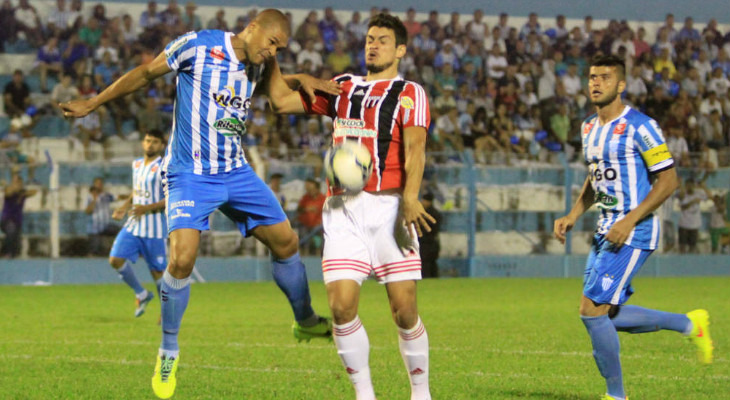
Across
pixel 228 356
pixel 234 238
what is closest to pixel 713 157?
pixel 234 238

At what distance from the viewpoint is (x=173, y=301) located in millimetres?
6641

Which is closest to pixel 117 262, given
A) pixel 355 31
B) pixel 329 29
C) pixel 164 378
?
pixel 164 378

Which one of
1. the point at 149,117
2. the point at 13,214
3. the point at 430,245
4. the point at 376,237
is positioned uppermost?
the point at 149,117

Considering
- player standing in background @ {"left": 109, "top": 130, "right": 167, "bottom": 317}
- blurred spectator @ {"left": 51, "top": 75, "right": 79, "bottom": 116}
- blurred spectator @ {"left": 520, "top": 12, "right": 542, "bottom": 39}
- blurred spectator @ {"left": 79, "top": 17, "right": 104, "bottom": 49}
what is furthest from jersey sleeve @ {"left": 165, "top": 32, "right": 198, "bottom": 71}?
blurred spectator @ {"left": 520, "top": 12, "right": 542, "bottom": 39}

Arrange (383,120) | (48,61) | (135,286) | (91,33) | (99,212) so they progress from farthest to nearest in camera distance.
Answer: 1. (91,33)
2. (48,61)
3. (99,212)
4. (135,286)
5. (383,120)

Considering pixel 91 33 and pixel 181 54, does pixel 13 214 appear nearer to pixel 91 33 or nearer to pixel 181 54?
pixel 91 33

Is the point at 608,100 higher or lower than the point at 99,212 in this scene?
higher

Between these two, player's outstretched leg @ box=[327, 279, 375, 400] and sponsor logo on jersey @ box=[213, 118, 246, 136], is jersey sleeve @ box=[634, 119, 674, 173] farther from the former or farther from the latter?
sponsor logo on jersey @ box=[213, 118, 246, 136]

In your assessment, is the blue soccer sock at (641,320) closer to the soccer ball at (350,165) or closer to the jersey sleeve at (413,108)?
the jersey sleeve at (413,108)

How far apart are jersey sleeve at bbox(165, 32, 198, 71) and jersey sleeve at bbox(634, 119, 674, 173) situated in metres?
Result: 2.76

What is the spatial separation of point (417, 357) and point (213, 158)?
73.7 inches

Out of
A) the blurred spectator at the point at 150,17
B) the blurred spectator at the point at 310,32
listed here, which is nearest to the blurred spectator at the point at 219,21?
the blurred spectator at the point at 150,17

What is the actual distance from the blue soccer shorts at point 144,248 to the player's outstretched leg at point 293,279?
636 centimetres

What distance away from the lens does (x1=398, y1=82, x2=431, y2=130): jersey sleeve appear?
579 centimetres
